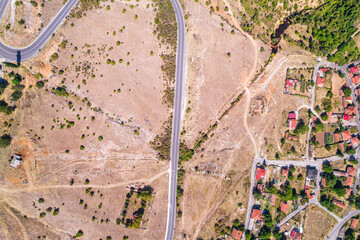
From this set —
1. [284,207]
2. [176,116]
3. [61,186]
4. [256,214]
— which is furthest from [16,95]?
[284,207]

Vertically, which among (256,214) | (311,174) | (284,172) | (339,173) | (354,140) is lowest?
(256,214)

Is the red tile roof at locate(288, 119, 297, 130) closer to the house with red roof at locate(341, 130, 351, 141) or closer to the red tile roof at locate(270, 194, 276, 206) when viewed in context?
the house with red roof at locate(341, 130, 351, 141)

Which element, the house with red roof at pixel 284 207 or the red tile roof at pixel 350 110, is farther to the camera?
the red tile roof at pixel 350 110

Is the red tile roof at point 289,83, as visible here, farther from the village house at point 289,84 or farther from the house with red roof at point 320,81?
the house with red roof at point 320,81

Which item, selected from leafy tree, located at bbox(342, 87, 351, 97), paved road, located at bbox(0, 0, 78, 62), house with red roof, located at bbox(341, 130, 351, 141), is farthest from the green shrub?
leafy tree, located at bbox(342, 87, 351, 97)

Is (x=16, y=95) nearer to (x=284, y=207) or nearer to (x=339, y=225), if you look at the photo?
(x=284, y=207)

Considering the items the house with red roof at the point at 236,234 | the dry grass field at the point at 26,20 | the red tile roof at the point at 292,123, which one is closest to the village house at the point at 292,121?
the red tile roof at the point at 292,123
